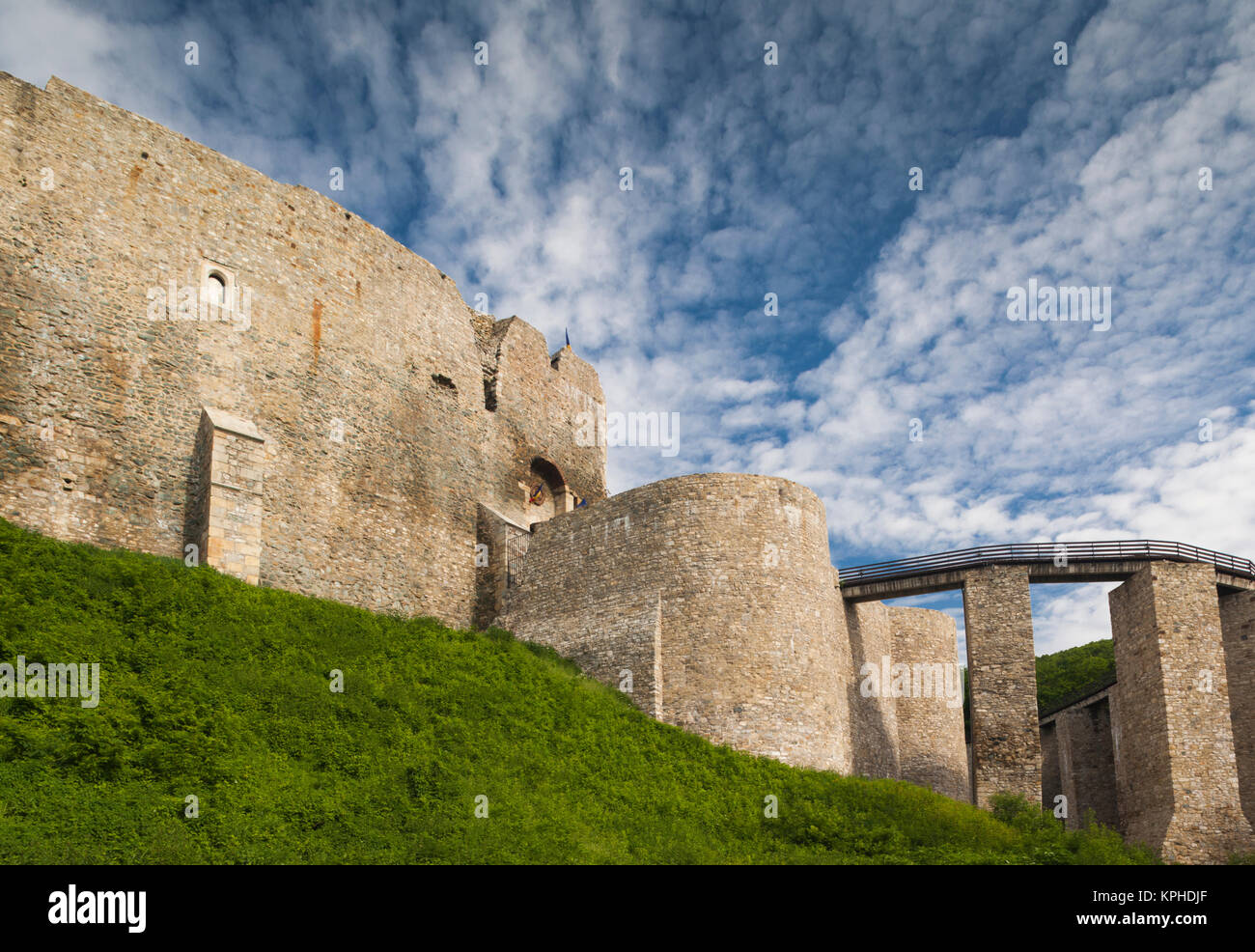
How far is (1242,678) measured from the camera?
2358 cm

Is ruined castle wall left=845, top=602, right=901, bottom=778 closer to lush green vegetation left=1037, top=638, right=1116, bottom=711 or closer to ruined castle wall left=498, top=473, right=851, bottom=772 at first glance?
ruined castle wall left=498, top=473, right=851, bottom=772

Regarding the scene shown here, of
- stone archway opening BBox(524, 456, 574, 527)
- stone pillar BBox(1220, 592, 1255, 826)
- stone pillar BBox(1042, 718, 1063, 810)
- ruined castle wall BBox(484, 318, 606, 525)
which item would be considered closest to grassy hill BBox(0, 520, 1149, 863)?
stone pillar BBox(1220, 592, 1255, 826)

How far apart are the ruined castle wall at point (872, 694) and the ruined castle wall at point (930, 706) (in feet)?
1.38

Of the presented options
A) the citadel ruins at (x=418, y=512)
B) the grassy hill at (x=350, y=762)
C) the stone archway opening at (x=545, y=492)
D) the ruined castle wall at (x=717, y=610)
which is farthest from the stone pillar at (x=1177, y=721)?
the stone archway opening at (x=545, y=492)

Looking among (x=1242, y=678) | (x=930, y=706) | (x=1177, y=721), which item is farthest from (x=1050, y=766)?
(x=1177, y=721)

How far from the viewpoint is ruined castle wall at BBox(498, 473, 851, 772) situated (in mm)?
20906

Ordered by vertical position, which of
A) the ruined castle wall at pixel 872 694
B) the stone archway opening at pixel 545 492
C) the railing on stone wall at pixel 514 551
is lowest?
the ruined castle wall at pixel 872 694

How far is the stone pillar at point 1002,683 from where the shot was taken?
21.9 m

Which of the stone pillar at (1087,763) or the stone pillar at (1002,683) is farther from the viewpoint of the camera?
the stone pillar at (1087,763)

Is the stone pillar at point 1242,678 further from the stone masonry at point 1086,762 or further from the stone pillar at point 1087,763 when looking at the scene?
the stone pillar at point 1087,763

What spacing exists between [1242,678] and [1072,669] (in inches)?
710

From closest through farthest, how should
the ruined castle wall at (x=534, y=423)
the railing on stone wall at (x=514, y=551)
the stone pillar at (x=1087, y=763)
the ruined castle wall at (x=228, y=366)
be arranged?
the ruined castle wall at (x=228, y=366) → the railing on stone wall at (x=514, y=551) → the stone pillar at (x=1087, y=763) → the ruined castle wall at (x=534, y=423)

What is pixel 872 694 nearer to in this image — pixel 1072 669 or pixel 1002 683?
pixel 1002 683

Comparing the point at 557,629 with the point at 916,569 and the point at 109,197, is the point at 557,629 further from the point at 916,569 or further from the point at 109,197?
the point at 109,197
